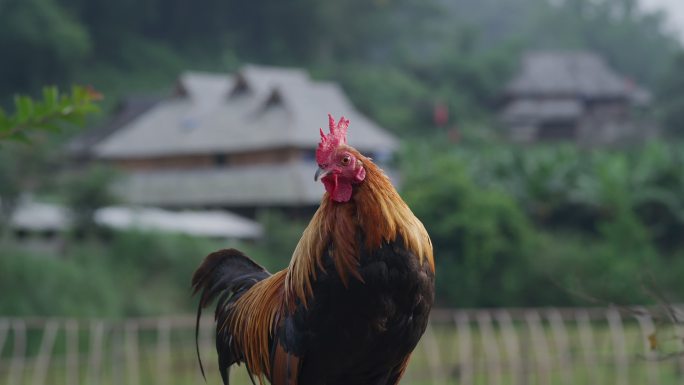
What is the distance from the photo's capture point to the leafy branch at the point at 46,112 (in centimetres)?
312

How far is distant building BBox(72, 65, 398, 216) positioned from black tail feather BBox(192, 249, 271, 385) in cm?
1675

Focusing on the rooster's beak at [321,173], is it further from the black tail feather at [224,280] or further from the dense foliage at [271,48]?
the dense foliage at [271,48]

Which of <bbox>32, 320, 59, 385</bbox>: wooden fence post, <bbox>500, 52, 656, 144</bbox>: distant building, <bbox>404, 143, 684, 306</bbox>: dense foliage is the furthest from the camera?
<bbox>500, 52, 656, 144</bbox>: distant building

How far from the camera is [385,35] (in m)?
42.6

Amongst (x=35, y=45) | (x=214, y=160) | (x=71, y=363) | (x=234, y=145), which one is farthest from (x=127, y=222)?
(x=35, y=45)

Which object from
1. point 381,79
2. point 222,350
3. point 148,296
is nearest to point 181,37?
point 381,79

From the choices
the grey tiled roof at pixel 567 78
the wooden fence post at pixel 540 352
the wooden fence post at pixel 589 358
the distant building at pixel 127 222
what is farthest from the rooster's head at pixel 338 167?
the grey tiled roof at pixel 567 78

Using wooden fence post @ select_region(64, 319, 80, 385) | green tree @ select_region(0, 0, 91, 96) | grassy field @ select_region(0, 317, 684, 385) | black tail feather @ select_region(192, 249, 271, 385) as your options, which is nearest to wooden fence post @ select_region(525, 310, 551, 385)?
grassy field @ select_region(0, 317, 684, 385)

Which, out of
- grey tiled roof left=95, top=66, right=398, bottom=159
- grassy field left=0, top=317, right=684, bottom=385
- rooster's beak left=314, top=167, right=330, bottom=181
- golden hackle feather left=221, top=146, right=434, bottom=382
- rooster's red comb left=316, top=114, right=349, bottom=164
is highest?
rooster's red comb left=316, top=114, right=349, bottom=164

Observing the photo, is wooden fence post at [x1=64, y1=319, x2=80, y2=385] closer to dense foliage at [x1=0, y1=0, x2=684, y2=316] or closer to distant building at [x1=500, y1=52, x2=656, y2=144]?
dense foliage at [x1=0, y1=0, x2=684, y2=316]

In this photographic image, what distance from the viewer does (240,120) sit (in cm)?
2403

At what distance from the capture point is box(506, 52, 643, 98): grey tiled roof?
36750mm

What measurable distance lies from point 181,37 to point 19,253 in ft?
80.9

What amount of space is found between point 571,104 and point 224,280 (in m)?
33.6
